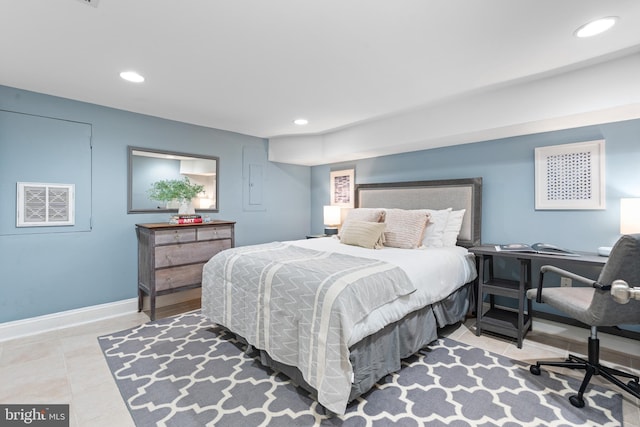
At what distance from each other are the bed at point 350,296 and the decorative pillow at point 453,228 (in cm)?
1

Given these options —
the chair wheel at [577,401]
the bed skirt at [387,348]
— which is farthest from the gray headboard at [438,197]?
the chair wheel at [577,401]

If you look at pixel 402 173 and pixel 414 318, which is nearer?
pixel 414 318

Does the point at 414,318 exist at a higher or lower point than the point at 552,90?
lower

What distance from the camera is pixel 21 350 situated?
2.44m

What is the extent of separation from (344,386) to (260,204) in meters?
3.38

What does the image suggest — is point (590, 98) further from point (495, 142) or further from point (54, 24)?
point (54, 24)

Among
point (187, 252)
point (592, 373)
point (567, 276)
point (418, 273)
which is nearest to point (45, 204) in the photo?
point (187, 252)

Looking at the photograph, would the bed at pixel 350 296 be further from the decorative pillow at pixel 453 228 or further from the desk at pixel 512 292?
the desk at pixel 512 292

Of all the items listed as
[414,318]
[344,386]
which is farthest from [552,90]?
[344,386]

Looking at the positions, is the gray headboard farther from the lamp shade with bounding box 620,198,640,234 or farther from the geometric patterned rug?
the geometric patterned rug

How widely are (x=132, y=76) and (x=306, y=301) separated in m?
2.35

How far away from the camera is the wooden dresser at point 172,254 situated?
307 centimetres

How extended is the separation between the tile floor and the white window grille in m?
1.09

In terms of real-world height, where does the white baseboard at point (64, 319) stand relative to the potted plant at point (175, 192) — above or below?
below
